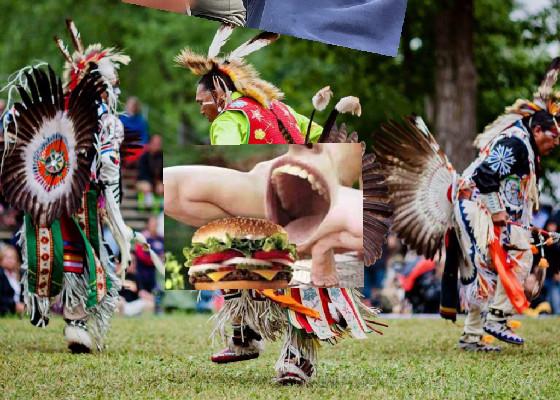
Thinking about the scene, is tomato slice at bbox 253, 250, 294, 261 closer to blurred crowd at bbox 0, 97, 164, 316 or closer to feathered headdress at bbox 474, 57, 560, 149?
blurred crowd at bbox 0, 97, 164, 316

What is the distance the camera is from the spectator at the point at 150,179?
49.1 feet

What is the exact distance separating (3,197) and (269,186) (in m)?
2.89

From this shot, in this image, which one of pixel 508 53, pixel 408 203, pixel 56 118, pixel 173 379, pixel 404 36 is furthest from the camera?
pixel 508 53

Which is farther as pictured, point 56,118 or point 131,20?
point 131,20

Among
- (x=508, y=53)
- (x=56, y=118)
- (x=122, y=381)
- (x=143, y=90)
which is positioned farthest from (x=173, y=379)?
(x=143, y=90)

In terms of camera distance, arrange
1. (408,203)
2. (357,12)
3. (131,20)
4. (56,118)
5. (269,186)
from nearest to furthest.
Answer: (269,186)
(357,12)
(56,118)
(408,203)
(131,20)

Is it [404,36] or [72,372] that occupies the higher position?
[404,36]

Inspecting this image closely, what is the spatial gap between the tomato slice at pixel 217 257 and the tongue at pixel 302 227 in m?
0.27

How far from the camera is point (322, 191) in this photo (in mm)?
5590

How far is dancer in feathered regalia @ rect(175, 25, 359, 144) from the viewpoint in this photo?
6.05 m

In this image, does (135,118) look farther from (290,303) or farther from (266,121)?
(290,303)

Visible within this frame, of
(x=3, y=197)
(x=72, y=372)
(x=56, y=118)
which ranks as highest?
(x=56, y=118)

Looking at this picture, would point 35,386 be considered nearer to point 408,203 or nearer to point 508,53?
point 408,203

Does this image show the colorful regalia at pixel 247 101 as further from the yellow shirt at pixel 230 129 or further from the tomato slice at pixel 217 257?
the tomato slice at pixel 217 257
